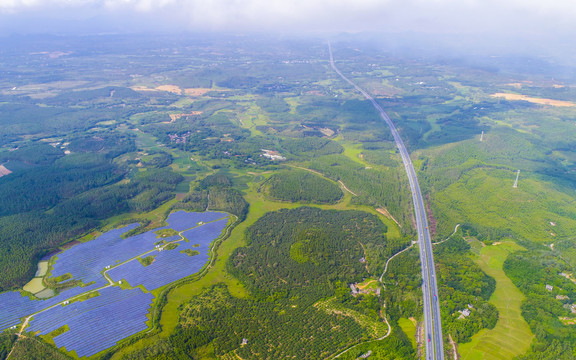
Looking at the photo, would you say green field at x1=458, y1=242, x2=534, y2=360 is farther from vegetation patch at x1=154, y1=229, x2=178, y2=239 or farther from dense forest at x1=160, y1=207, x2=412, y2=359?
vegetation patch at x1=154, y1=229, x2=178, y2=239

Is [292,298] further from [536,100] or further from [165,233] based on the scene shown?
[536,100]

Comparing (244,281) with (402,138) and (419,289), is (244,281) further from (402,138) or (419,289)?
(402,138)

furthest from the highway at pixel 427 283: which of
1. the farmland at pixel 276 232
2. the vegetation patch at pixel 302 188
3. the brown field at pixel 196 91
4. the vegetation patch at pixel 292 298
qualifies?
the brown field at pixel 196 91

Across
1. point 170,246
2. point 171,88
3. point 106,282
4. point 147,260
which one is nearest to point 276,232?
point 170,246

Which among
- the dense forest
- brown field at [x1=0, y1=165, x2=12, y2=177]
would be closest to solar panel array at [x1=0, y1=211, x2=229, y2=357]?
the dense forest

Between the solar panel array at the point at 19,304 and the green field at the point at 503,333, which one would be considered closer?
the green field at the point at 503,333

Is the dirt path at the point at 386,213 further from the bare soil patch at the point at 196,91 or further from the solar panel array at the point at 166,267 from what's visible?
the bare soil patch at the point at 196,91
